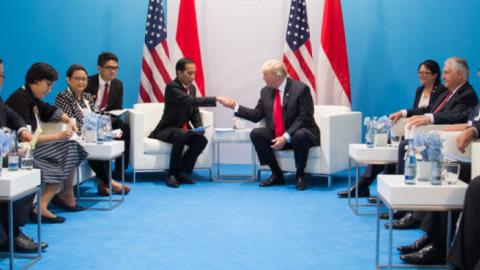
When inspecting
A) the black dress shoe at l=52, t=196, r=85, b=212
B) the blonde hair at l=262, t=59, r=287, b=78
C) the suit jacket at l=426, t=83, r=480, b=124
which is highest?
the blonde hair at l=262, t=59, r=287, b=78

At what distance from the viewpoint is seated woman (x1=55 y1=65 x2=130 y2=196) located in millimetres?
6180

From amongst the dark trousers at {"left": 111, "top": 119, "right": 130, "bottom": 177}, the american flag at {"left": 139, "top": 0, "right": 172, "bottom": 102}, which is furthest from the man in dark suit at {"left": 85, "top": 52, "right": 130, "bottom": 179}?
the american flag at {"left": 139, "top": 0, "right": 172, "bottom": 102}

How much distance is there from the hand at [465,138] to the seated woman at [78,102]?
322 cm

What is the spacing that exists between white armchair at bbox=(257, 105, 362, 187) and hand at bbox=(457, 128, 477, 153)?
261 cm

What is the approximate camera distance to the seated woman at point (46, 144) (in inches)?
201

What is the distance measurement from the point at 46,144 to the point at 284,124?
2.93 meters

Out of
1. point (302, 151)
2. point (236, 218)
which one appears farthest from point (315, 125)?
point (236, 218)

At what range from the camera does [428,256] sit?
13.1 ft

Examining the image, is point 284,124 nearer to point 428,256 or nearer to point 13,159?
point 428,256

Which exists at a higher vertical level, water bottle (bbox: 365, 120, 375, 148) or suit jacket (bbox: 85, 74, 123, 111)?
suit jacket (bbox: 85, 74, 123, 111)

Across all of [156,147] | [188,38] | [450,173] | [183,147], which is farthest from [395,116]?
[188,38]

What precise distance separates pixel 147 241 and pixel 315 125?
305 cm

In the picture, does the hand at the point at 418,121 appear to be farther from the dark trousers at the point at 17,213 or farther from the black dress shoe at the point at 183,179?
the dark trousers at the point at 17,213

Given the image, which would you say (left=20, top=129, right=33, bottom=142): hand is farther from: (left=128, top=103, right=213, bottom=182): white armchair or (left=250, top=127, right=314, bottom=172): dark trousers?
(left=250, top=127, right=314, bottom=172): dark trousers
